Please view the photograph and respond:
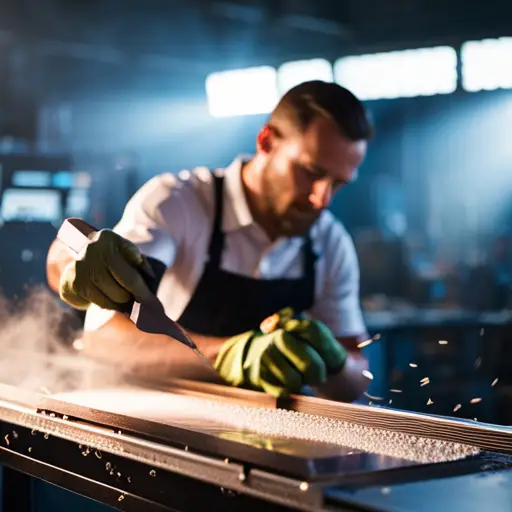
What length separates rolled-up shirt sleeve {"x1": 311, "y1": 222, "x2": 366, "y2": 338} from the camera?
2672 millimetres

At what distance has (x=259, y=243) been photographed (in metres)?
2.58

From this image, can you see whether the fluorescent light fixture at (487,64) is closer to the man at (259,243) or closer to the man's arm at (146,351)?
the man at (259,243)

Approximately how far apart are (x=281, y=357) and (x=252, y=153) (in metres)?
5.11

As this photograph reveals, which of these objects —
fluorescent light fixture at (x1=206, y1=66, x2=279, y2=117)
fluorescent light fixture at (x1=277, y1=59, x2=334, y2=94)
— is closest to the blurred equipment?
fluorescent light fixture at (x1=206, y1=66, x2=279, y2=117)

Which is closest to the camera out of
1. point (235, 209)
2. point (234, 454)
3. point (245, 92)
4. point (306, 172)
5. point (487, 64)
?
point (234, 454)

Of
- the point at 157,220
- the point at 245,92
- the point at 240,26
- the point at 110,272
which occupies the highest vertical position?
the point at 240,26

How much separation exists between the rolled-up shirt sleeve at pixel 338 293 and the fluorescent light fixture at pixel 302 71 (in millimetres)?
4335

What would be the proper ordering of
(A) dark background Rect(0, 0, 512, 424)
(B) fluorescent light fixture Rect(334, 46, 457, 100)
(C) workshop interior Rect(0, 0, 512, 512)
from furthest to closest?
A: (B) fluorescent light fixture Rect(334, 46, 457, 100), (A) dark background Rect(0, 0, 512, 424), (C) workshop interior Rect(0, 0, 512, 512)

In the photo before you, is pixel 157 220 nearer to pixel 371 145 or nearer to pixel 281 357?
pixel 281 357

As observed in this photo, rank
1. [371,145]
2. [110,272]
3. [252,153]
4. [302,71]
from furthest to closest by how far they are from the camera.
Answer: [371,145] → [302,71] → [252,153] → [110,272]

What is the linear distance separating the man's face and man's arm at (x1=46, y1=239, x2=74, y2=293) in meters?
0.68

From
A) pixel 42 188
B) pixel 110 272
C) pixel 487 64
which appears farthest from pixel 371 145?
pixel 110 272

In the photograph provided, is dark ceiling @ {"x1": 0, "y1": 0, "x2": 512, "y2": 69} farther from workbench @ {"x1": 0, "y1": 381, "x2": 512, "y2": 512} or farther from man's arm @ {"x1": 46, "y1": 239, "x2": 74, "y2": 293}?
workbench @ {"x1": 0, "y1": 381, "x2": 512, "y2": 512}

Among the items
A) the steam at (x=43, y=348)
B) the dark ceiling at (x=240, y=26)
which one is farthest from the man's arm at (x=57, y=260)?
the dark ceiling at (x=240, y=26)
